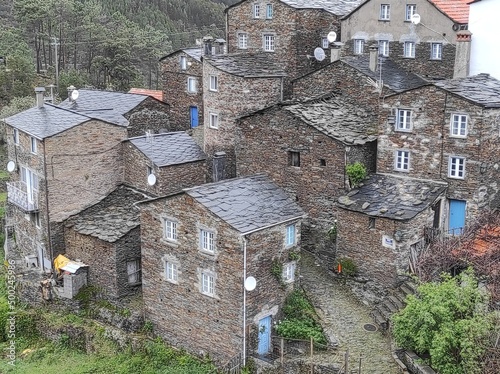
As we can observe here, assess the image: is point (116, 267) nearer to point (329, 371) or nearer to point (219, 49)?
point (329, 371)

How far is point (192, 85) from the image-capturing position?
42406mm

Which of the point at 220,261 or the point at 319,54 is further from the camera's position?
the point at 319,54

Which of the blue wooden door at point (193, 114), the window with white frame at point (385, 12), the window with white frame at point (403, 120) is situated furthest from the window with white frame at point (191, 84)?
the window with white frame at point (403, 120)

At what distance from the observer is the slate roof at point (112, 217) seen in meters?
29.6

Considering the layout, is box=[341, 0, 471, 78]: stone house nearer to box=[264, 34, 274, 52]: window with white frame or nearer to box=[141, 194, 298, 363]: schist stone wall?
box=[264, 34, 274, 52]: window with white frame

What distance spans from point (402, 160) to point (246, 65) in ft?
32.8

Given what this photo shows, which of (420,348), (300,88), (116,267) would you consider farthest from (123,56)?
(420,348)

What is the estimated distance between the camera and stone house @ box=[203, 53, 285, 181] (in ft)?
109

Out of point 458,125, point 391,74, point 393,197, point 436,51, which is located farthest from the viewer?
point 436,51

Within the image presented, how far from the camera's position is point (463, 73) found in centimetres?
3216

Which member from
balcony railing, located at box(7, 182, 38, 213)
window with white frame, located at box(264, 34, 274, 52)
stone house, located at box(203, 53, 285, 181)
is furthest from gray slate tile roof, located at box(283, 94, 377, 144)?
balcony railing, located at box(7, 182, 38, 213)

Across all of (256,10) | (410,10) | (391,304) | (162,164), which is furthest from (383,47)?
(391,304)

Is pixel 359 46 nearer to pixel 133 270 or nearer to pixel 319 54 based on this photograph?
pixel 319 54

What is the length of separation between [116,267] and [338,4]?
20502 mm
